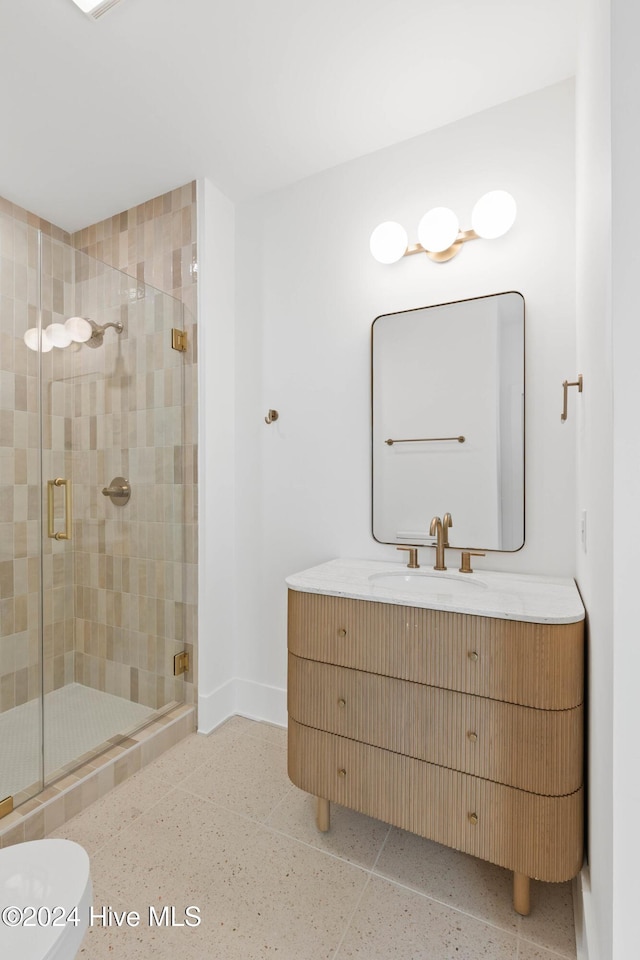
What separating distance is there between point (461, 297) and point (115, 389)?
1488 mm

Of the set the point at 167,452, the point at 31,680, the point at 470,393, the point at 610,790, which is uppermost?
the point at 470,393

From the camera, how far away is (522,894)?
4.10ft

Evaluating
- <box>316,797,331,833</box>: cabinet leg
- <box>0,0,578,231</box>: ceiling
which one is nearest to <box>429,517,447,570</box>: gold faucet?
<box>316,797,331,833</box>: cabinet leg

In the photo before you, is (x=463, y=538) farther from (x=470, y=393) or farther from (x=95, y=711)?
(x=95, y=711)

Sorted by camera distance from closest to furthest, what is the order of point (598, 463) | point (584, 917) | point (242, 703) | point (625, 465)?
point (625, 465) → point (598, 463) → point (584, 917) → point (242, 703)

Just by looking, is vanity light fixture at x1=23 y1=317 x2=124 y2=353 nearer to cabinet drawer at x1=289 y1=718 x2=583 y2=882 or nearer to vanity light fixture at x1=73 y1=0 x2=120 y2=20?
vanity light fixture at x1=73 y1=0 x2=120 y2=20

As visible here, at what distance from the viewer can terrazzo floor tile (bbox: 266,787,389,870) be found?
4.90 ft

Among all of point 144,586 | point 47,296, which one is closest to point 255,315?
point 47,296

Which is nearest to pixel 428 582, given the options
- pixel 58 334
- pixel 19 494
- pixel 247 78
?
pixel 19 494

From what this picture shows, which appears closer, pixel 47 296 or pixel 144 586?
pixel 47 296

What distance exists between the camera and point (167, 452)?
2.20m

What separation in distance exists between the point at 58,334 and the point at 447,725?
192 centimetres

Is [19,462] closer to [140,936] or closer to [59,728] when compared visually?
[59,728]

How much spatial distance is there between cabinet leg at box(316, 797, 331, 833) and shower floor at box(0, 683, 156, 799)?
0.92m
